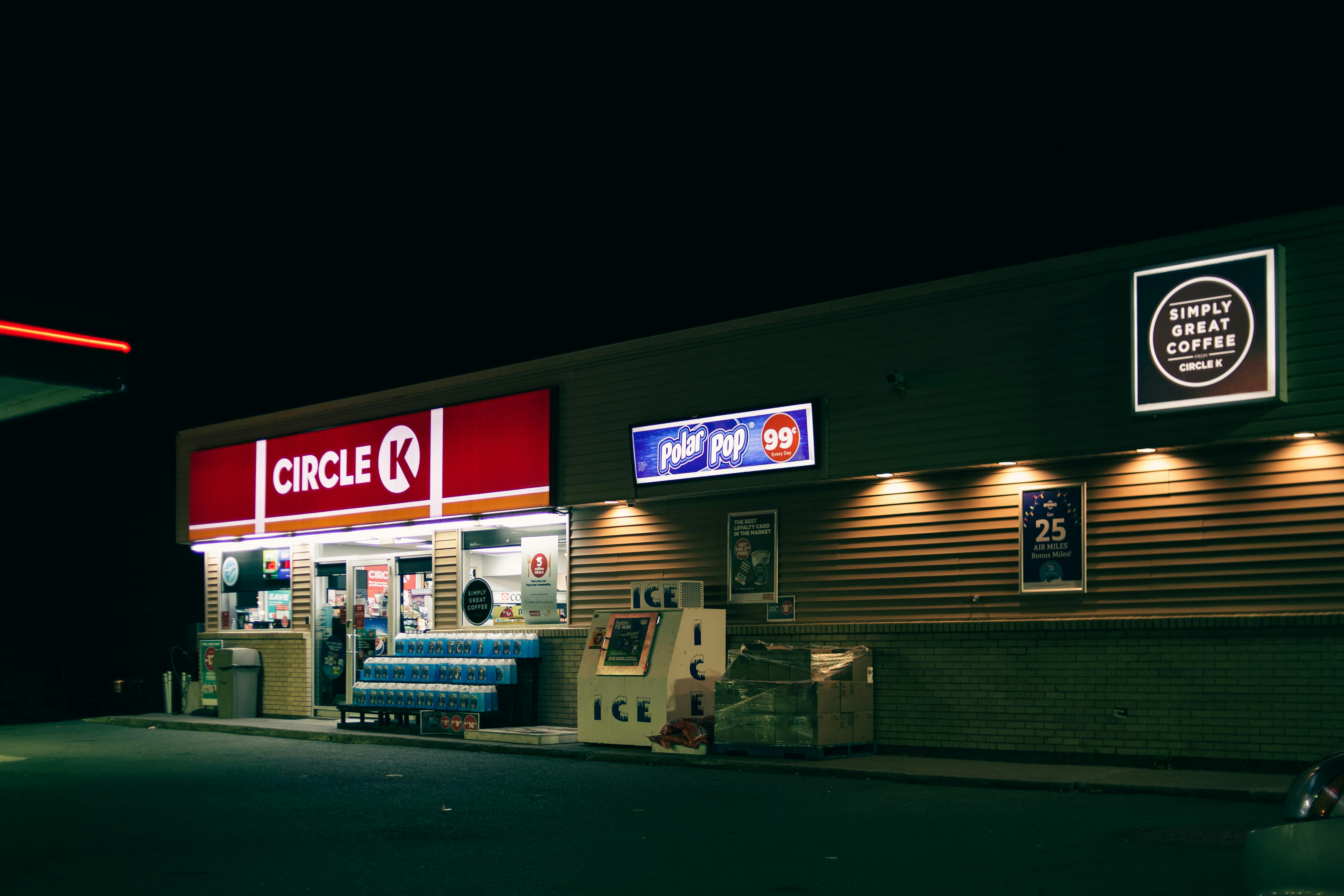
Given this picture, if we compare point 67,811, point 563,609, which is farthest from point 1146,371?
point 67,811

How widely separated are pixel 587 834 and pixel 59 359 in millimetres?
7395

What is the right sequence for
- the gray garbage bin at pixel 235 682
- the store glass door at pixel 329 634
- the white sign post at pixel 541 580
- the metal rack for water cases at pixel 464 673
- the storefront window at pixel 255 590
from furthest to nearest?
the storefront window at pixel 255 590 < the gray garbage bin at pixel 235 682 < the store glass door at pixel 329 634 < the white sign post at pixel 541 580 < the metal rack for water cases at pixel 464 673

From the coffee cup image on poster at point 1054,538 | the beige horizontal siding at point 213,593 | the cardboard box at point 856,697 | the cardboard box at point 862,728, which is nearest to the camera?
the coffee cup image on poster at point 1054,538

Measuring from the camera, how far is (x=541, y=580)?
60.3 ft

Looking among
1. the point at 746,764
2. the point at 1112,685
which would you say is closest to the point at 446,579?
the point at 746,764

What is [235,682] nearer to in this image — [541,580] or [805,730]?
[541,580]

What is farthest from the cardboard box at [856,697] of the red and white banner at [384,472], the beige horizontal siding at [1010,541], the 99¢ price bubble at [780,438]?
the red and white banner at [384,472]

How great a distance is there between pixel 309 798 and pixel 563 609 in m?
7.20

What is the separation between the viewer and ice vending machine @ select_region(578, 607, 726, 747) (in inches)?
599

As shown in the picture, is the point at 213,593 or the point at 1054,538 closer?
the point at 1054,538

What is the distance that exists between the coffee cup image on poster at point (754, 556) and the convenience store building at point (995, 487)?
99 millimetres

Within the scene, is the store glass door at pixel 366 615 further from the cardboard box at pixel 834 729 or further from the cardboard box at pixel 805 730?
the cardboard box at pixel 834 729

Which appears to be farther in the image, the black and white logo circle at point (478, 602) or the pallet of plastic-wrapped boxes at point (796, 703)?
the black and white logo circle at point (478, 602)

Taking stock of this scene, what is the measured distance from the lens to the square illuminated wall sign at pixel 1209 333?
11.8 m
